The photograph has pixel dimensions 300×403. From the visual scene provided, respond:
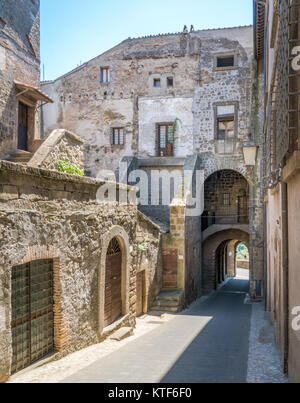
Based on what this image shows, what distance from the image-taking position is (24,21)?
1327 centimetres

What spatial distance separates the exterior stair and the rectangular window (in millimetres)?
8284

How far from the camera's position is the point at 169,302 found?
1407 cm

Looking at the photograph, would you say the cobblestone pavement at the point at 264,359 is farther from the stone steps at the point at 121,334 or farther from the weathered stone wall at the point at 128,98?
the weathered stone wall at the point at 128,98

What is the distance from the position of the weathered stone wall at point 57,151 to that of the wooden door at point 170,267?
18.9 feet

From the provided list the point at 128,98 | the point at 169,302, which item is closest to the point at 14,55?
the point at 128,98

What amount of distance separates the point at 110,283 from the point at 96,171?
43.9 feet

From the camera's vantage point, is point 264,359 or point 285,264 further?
point 264,359

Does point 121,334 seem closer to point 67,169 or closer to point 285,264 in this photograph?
point 67,169

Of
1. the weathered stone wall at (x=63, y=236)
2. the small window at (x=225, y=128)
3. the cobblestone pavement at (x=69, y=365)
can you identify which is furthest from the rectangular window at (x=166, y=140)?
the cobblestone pavement at (x=69, y=365)

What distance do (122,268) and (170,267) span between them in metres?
6.34

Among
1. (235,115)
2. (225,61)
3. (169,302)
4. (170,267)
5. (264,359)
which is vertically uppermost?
(225,61)

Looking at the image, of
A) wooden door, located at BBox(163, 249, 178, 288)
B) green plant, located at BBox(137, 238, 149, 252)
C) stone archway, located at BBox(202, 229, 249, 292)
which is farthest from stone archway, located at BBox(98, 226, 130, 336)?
stone archway, located at BBox(202, 229, 249, 292)

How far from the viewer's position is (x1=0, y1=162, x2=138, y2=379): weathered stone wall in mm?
4965
